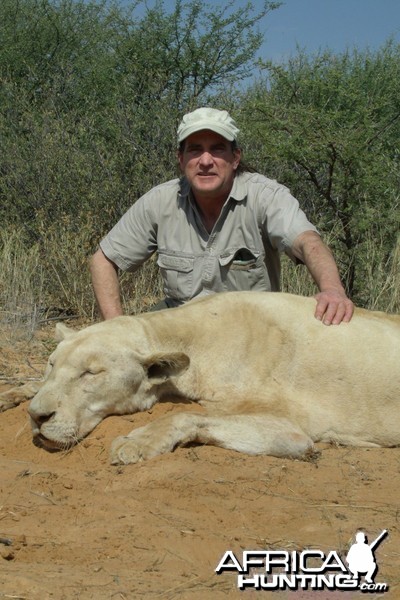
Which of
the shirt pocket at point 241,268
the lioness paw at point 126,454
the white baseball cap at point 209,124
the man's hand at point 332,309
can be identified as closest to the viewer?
the lioness paw at point 126,454

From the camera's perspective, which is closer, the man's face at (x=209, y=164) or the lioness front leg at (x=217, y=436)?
the lioness front leg at (x=217, y=436)

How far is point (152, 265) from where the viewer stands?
876 cm

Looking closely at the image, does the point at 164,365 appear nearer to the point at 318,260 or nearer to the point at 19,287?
the point at 318,260

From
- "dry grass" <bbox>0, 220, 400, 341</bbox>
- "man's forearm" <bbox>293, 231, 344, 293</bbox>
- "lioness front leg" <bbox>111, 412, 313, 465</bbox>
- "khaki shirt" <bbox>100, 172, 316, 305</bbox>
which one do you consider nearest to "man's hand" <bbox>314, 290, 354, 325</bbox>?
"man's forearm" <bbox>293, 231, 344, 293</bbox>

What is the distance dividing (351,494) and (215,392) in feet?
3.19

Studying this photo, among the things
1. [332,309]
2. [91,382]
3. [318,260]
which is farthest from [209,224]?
[91,382]

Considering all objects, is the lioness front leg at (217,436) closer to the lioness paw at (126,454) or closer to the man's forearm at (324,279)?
the lioness paw at (126,454)

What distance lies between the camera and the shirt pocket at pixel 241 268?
5891 mm

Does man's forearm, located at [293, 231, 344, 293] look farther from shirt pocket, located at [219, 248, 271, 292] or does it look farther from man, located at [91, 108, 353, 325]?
shirt pocket, located at [219, 248, 271, 292]

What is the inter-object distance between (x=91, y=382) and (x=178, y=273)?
1.75 meters

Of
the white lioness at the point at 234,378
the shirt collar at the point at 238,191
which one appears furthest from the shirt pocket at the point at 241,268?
the white lioness at the point at 234,378

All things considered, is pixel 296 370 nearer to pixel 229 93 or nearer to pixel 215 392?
pixel 215 392

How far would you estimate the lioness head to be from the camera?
4348 millimetres

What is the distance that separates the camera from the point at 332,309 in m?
4.93
